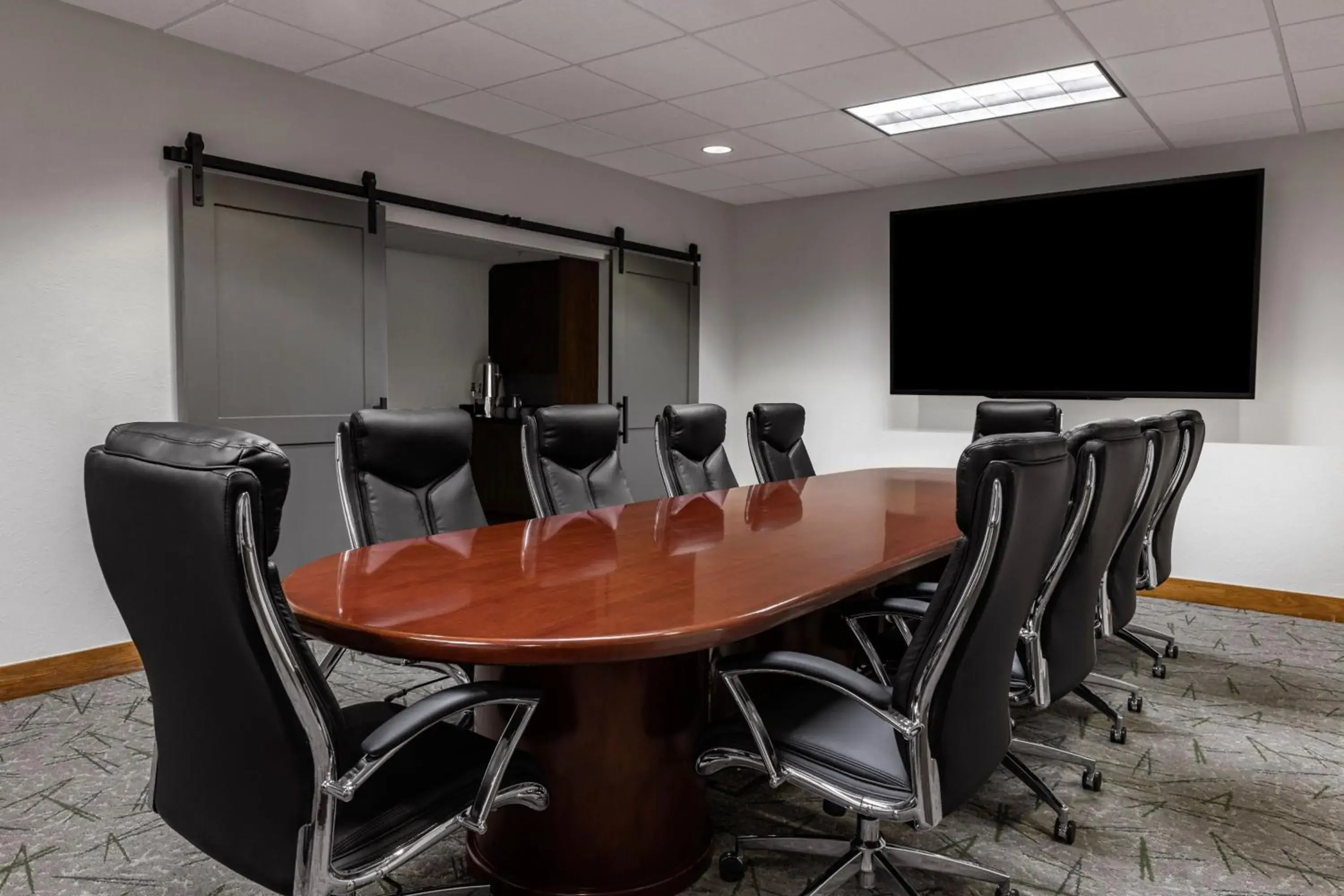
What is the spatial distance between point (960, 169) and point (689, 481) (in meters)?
3.38

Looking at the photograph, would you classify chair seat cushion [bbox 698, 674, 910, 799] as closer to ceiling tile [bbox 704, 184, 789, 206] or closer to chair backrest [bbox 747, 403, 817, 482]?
chair backrest [bbox 747, 403, 817, 482]

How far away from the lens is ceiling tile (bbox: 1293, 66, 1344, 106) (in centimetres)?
420

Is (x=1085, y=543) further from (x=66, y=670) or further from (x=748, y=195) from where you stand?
(x=748, y=195)

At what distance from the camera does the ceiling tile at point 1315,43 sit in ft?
12.0

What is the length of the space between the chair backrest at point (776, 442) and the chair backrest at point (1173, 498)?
1.70m

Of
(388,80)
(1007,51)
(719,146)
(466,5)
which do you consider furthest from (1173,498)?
(388,80)

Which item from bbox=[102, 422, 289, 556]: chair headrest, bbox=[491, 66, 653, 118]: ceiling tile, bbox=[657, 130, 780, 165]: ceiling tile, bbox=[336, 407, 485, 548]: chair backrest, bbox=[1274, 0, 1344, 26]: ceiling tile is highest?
bbox=[657, 130, 780, 165]: ceiling tile

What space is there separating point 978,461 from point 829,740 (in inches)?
25.9

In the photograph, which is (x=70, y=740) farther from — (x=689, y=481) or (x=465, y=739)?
(x=689, y=481)

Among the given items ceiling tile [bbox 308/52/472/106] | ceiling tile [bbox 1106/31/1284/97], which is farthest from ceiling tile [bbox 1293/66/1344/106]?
ceiling tile [bbox 308/52/472/106]

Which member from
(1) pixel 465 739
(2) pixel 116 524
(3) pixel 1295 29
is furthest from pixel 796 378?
(2) pixel 116 524

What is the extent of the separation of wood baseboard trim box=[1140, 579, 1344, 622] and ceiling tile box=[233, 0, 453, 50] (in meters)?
4.63

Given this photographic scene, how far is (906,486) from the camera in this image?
4.27 meters

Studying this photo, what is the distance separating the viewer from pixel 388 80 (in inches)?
176
